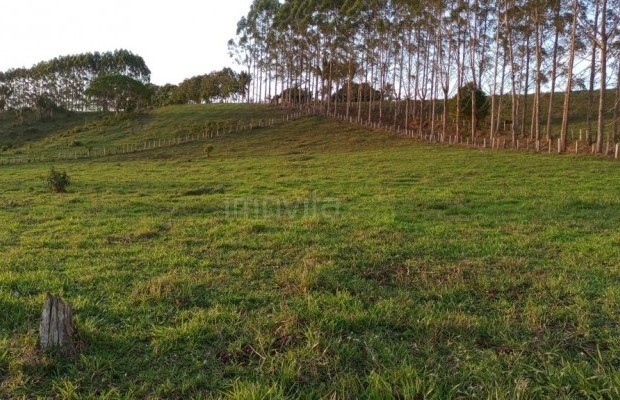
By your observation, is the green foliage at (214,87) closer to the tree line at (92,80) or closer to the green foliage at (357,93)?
the tree line at (92,80)

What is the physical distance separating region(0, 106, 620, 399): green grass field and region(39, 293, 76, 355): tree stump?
120 mm

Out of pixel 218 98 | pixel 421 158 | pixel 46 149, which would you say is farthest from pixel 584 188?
pixel 218 98

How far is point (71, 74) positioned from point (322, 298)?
127 metres

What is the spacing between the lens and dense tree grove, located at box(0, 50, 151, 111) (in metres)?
111

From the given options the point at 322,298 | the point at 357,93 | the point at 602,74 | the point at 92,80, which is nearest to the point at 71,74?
the point at 92,80

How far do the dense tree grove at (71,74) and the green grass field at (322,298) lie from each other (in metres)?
112

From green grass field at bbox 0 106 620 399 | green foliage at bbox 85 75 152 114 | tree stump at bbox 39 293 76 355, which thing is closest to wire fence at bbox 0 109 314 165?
green foliage at bbox 85 75 152 114

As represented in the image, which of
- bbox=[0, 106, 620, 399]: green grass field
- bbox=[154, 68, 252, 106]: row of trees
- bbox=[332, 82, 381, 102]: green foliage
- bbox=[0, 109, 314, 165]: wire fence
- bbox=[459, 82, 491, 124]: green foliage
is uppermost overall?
bbox=[154, 68, 252, 106]: row of trees

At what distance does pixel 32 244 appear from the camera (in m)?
9.18

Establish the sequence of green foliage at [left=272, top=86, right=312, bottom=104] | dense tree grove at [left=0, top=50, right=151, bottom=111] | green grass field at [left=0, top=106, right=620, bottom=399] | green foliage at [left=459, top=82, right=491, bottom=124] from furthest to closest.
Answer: dense tree grove at [left=0, top=50, right=151, bottom=111] → green foliage at [left=272, top=86, right=312, bottom=104] → green foliage at [left=459, top=82, right=491, bottom=124] → green grass field at [left=0, top=106, right=620, bottom=399]

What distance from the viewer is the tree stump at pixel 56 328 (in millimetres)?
4195

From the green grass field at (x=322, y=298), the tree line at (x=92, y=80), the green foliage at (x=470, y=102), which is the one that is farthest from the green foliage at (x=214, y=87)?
the green grass field at (x=322, y=298)

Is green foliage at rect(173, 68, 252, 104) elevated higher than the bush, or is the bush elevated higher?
green foliage at rect(173, 68, 252, 104)

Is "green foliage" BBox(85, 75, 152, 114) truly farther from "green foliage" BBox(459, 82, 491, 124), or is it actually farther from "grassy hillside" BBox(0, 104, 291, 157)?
"green foliage" BBox(459, 82, 491, 124)
